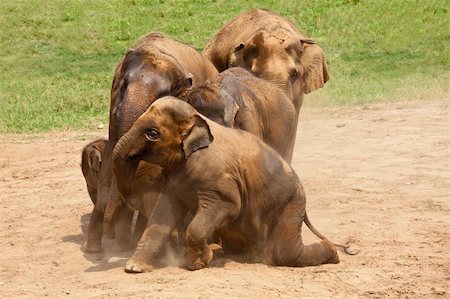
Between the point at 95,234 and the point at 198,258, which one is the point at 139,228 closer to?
the point at 95,234

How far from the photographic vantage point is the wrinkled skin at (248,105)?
842 centimetres

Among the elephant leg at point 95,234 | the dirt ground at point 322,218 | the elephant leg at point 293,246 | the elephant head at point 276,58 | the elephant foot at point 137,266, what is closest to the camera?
the dirt ground at point 322,218

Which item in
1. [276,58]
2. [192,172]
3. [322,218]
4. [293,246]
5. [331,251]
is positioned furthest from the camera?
[276,58]

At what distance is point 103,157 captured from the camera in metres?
8.90

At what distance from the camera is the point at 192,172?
7547 mm

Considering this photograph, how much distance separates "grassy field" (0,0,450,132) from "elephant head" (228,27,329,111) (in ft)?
17.3

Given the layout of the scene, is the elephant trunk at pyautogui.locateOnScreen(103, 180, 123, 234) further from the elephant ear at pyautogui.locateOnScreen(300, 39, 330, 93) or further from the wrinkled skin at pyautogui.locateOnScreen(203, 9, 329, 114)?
the elephant ear at pyautogui.locateOnScreen(300, 39, 330, 93)

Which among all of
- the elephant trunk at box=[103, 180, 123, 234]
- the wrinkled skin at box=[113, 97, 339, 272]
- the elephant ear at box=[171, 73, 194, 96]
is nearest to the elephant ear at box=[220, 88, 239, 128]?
the elephant ear at box=[171, 73, 194, 96]

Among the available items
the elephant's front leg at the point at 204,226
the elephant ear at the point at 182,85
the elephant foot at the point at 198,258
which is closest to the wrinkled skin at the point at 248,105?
the elephant ear at the point at 182,85

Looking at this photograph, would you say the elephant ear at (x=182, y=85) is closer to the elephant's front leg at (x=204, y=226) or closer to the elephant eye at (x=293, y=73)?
the elephant's front leg at (x=204, y=226)

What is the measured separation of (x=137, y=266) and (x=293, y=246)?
42.6 inches

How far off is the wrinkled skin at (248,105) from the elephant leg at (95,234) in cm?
115

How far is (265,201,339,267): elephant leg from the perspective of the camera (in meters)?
7.93

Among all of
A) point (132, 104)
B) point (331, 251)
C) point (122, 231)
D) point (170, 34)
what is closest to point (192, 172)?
point (132, 104)
